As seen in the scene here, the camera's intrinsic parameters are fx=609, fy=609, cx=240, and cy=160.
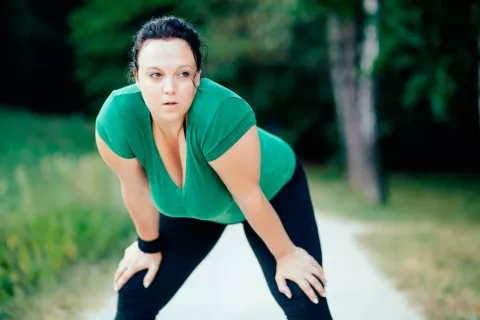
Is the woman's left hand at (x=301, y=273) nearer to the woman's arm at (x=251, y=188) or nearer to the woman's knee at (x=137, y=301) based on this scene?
the woman's arm at (x=251, y=188)

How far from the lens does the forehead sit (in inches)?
74.8

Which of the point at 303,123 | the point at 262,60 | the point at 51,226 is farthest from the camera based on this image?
the point at 303,123

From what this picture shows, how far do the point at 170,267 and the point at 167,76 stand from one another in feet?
2.56

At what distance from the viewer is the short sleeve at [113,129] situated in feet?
6.64

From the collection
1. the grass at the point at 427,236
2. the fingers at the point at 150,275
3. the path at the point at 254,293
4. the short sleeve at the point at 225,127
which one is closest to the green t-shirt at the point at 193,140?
the short sleeve at the point at 225,127

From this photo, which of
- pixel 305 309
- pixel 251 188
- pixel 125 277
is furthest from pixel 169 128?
pixel 305 309

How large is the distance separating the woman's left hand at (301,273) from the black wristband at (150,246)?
0.49 metres

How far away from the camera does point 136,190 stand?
2215 mm

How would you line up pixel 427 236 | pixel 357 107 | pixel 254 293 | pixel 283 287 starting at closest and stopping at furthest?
pixel 283 287 < pixel 254 293 < pixel 427 236 < pixel 357 107

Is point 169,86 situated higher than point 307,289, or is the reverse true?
point 169,86

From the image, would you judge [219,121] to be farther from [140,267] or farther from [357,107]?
[357,107]

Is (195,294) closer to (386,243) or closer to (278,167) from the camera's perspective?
(278,167)

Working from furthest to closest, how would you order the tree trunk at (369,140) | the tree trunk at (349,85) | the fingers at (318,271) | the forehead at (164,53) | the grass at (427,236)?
the tree trunk at (349,85), the tree trunk at (369,140), the grass at (427,236), the fingers at (318,271), the forehead at (164,53)

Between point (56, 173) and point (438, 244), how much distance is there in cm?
403
